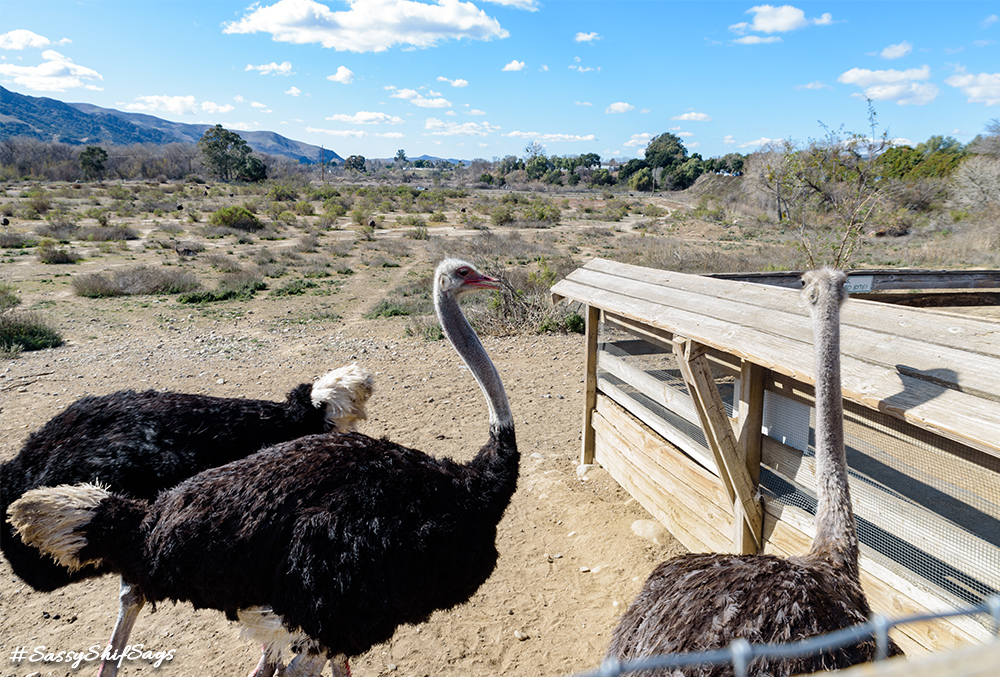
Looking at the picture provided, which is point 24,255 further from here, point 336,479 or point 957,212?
point 957,212

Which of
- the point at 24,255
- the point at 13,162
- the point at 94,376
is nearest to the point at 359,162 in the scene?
the point at 13,162

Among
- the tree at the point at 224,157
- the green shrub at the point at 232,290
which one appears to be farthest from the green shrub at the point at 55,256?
the tree at the point at 224,157

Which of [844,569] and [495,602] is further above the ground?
[844,569]

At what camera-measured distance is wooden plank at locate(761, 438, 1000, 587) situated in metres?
2.15

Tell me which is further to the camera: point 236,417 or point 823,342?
point 236,417

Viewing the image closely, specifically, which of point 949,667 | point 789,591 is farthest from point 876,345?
point 949,667

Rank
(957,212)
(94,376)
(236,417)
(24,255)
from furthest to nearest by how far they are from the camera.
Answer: (957,212) → (24,255) → (94,376) → (236,417)

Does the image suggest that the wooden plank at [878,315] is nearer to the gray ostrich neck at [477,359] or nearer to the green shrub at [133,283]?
the gray ostrich neck at [477,359]

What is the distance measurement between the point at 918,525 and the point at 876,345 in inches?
28.3

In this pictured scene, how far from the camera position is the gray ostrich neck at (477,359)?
9.26 feet

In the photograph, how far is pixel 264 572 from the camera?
229 cm

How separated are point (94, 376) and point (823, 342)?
793 centimetres

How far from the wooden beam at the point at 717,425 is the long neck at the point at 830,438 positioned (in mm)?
820

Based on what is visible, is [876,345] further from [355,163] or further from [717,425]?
[355,163]
